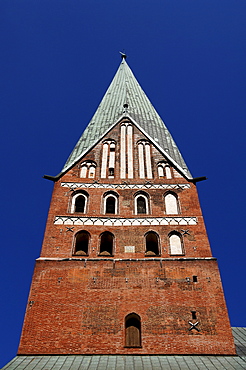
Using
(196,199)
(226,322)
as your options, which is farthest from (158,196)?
(226,322)

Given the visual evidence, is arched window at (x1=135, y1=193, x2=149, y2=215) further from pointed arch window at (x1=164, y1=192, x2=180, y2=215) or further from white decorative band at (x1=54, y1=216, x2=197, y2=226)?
pointed arch window at (x1=164, y1=192, x2=180, y2=215)

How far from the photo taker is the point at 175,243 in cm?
1365

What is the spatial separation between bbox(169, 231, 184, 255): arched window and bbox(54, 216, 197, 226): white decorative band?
535mm

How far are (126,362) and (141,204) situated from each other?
6.53 metres

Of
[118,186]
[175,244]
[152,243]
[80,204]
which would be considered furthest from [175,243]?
[80,204]

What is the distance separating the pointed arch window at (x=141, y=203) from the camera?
14961 mm

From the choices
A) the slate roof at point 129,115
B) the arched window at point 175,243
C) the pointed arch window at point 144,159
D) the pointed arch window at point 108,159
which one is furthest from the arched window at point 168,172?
the arched window at point 175,243

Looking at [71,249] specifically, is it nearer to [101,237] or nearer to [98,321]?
[101,237]

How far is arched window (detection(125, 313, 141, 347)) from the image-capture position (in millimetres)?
11086

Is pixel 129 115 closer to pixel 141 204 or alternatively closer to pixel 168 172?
pixel 168 172

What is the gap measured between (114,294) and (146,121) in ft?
36.5

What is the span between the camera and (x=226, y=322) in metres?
11.4

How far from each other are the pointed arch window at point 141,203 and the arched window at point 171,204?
767mm

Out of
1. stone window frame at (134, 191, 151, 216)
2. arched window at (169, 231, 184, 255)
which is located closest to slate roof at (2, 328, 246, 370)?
arched window at (169, 231, 184, 255)
